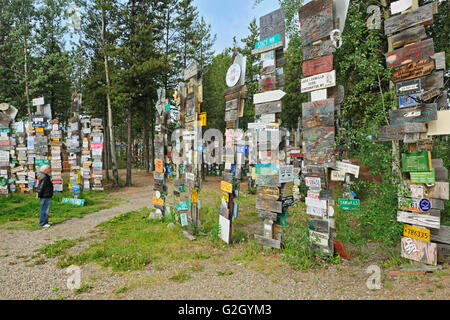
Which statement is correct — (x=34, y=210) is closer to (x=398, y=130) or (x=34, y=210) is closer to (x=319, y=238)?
(x=319, y=238)

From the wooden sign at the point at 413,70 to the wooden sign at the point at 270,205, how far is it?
325 centimetres

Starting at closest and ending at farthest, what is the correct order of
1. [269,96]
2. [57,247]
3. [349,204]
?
[349,204] < [269,96] < [57,247]

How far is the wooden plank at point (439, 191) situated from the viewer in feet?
14.6

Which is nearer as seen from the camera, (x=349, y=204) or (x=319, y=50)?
(x=319, y=50)

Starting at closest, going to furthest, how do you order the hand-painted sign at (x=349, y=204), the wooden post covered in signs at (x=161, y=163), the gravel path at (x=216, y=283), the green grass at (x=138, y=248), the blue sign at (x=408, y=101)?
the gravel path at (x=216, y=283) < the blue sign at (x=408, y=101) < the hand-painted sign at (x=349, y=204) < the green grass at (x=138, y=248) < the wooden post covered in signs at (x=161, y=163)

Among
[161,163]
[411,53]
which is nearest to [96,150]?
[161,163]

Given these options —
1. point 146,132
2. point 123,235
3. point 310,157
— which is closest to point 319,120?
point 310,157

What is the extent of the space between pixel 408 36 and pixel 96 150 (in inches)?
573

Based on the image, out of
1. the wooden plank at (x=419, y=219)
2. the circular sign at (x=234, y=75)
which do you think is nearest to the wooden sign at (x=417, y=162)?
the wooden plank at (x=419, y=219)

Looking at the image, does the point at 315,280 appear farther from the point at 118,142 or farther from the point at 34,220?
the point at 118,142

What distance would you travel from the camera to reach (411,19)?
463 cm

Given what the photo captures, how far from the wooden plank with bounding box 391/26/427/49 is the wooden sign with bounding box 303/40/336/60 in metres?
1.15

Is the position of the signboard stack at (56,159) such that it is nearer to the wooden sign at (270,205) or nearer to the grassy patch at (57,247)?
the grassy patch at (57,247)

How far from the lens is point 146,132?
22.0m
